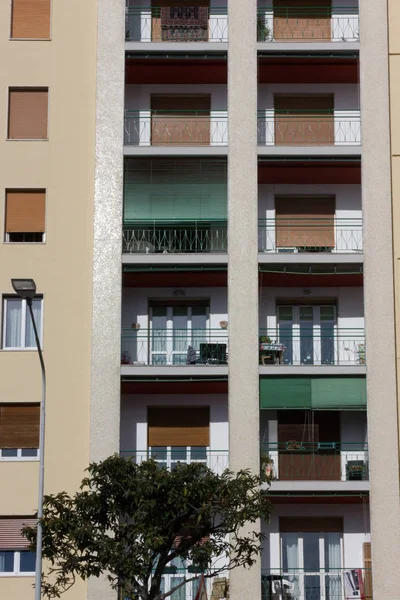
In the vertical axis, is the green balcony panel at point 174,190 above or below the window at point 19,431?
above

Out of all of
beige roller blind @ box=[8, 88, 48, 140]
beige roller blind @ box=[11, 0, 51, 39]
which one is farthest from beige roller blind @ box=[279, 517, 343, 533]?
beige roller blind @ box=[11, 0, 51, 39]

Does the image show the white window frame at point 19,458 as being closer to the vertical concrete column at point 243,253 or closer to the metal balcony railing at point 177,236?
the vertical concrete column at point 243,253

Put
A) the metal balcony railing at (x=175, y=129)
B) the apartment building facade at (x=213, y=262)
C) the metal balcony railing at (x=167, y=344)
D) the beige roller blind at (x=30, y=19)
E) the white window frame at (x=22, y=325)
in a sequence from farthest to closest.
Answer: the beige roller blind at (x=30, y=19), the metal balcony railing at (x=175, y=129), the metal balcony railing at (x=167, y=344), the white window frame at (x=22, y=325), the apartment building facade at (x=213, y=262)

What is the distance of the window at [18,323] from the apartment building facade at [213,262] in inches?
1.5

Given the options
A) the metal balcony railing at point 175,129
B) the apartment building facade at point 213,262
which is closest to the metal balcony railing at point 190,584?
the apartment building facade at point 213,262

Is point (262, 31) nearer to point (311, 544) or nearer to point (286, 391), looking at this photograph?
point (286, 391)

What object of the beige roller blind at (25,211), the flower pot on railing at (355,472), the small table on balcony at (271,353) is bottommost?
the flower pot on railing at (355,472)

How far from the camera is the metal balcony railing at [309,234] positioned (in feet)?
99.0

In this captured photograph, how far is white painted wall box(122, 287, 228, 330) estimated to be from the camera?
30.0 metres

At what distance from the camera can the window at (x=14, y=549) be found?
91.2 feet

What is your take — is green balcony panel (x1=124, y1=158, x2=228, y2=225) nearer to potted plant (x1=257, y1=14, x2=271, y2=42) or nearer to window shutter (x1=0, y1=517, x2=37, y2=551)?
potted plant (x1=257, y1=14, x2=271, y2=42)

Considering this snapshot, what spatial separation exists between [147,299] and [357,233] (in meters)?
5.52

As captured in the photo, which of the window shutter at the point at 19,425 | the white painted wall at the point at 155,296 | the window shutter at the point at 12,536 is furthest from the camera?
the white painted wall at the point at 155,296

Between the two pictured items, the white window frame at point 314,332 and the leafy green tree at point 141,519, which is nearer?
the leafy green tree at point 141,519
